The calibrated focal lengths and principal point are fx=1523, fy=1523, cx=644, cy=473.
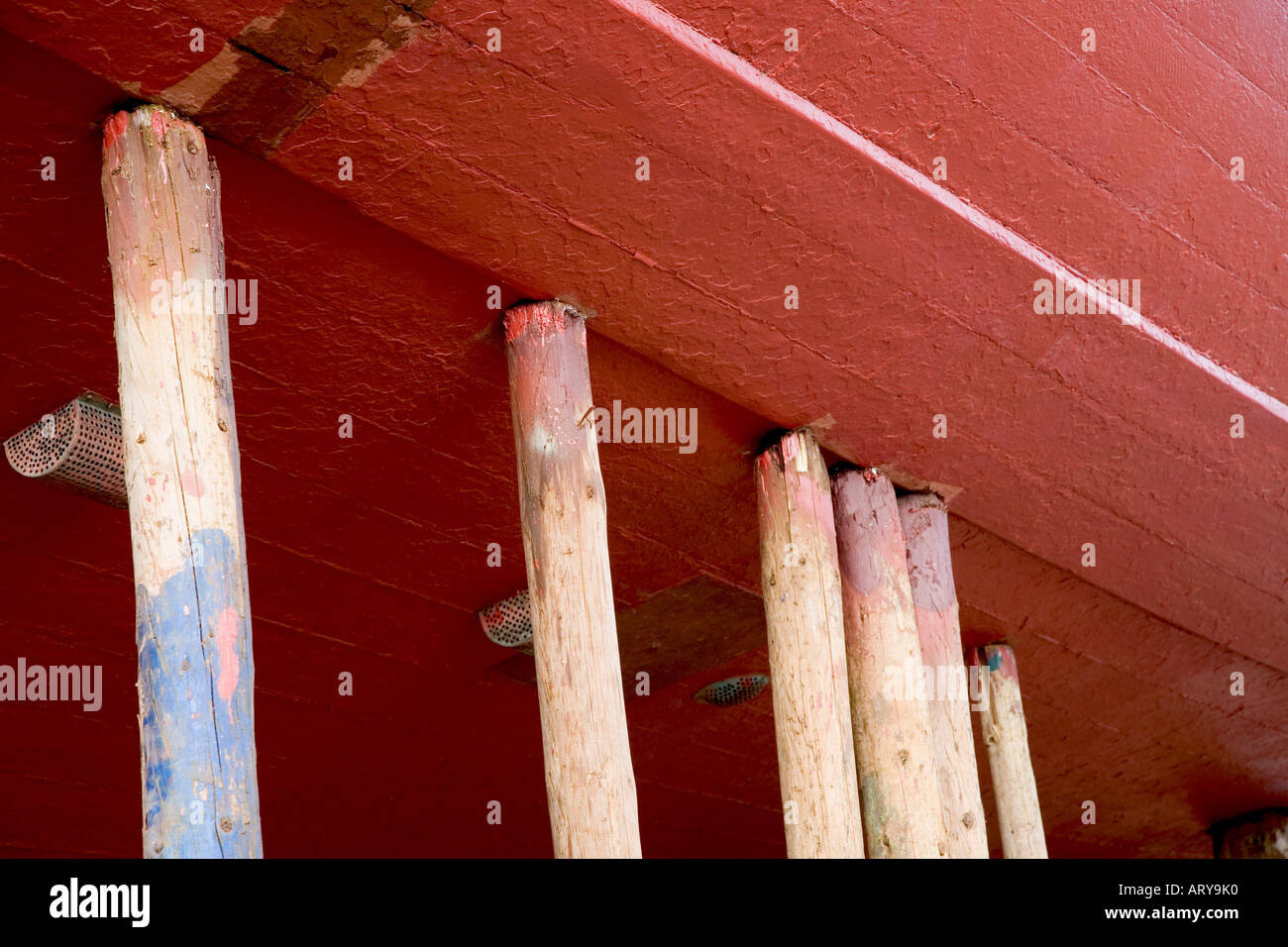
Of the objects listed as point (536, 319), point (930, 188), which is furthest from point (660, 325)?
point (930, 188)

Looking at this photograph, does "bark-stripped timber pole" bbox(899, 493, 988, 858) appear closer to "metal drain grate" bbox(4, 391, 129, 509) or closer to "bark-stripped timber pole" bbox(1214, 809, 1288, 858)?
"metal drain grate" bbox(4, 391, 129, 509)

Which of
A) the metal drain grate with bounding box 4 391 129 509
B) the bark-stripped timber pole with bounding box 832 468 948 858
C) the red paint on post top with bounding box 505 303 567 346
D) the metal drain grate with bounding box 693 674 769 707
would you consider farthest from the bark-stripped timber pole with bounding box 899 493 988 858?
the metal drain grate with bounding box 4 391 129 509

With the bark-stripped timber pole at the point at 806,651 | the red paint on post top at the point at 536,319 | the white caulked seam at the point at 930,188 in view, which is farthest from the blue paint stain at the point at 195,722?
the bark-stripped timber pole at the point at 806,651

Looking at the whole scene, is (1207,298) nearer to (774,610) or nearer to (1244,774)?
(774,610)

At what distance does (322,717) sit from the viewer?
27.6ft

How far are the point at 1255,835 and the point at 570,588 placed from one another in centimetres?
857

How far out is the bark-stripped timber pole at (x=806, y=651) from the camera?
599 cm

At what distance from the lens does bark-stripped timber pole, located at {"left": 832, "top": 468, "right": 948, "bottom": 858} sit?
6.46 meters

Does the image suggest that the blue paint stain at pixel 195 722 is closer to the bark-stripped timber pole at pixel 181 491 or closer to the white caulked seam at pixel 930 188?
the bark-stripped timber pole at pixel 181 491

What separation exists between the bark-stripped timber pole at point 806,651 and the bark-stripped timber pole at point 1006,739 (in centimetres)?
243

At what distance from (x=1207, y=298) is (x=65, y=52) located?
187 inches

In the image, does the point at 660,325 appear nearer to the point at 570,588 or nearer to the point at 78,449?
the point at 570,588

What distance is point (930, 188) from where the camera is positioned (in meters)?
5.79
